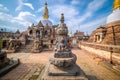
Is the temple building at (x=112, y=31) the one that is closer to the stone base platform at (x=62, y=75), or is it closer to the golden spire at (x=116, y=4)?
the golden spire at (x=116, y=4)

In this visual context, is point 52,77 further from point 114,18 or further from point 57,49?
point 114,18

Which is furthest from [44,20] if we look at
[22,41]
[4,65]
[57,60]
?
[57,60]

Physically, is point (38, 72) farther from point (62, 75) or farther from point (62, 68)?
point (62, 75)

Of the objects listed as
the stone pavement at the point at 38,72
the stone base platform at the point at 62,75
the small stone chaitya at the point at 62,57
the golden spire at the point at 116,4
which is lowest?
the stone pavement at the point at 38,72

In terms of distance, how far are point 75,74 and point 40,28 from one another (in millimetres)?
31840

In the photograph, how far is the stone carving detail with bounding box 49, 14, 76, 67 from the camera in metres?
4.13

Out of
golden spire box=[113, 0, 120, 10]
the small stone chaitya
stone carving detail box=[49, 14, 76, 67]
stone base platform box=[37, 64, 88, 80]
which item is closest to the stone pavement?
stone base platform box=[37, 64, 88, 80]

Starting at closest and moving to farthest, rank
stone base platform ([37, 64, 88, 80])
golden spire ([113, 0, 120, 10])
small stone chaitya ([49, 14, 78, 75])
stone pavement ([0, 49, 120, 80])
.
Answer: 1. stone base platform ([37, 64, 88, 80])
2. small stone chaitya ([49, 14, 78, 75])
3. stone pavement ([0, 49, 120, 80])
4. golden spire ([113, 0, 120, 10])

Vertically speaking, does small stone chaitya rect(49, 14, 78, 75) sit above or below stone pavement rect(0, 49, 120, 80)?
above

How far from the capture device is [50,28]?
3441cm

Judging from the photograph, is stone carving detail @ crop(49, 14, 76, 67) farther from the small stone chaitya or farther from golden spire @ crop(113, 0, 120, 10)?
golden spire @ crop(113, 0, 120, 10)

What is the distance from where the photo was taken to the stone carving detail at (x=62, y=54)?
13.5 feet

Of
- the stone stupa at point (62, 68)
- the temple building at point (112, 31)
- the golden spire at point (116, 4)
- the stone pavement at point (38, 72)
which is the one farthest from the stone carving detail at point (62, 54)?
the golden spire at point (116, 4)

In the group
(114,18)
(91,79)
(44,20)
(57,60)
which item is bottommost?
(91,79)
